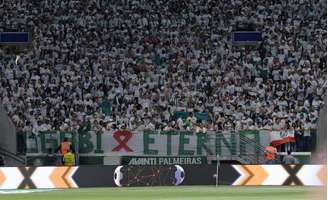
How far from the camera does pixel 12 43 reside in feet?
135

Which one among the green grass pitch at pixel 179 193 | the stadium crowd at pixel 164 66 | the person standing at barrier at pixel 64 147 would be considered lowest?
the green grass pitch at pixel 179 193

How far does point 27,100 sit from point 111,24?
22.7ft

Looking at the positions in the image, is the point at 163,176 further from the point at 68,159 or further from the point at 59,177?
the point at 68,159

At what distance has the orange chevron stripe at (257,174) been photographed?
26.4 m

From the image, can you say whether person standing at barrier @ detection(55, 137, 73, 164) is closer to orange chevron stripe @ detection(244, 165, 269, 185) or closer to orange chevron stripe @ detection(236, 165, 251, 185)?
orange chevron stripe @ detection(236, 165, 251, 185)

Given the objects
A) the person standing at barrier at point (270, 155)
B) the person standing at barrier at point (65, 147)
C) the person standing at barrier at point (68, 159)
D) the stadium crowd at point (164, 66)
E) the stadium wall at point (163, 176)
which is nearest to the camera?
the stadium wall at point (163, 176)

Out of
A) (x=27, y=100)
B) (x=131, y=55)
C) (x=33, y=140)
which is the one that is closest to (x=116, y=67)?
(x=131, y=55)

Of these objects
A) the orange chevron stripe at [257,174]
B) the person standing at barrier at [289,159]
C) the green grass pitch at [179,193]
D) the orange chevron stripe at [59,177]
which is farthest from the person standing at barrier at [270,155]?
the orange chevron stripe at [59,177]

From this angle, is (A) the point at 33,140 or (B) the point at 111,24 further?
(B) the point at 111,24

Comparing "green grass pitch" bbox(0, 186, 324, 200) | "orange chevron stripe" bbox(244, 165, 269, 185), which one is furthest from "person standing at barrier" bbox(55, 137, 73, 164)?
"orange chevron stripe" bbox(244, 165, 269, 185)

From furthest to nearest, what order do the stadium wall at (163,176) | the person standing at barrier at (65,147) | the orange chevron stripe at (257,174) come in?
the person standing at barrier at (65,147)
the orange chevron stripe at (257,174)
the stadium wall at (163,176)

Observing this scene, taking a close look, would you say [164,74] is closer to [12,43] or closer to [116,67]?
[116,67]

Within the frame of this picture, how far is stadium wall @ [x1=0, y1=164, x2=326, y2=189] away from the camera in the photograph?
26.1 metres

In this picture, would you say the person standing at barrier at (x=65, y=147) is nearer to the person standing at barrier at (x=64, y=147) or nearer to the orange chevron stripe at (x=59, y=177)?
the person standing at barrier at (x=64, y=147)
